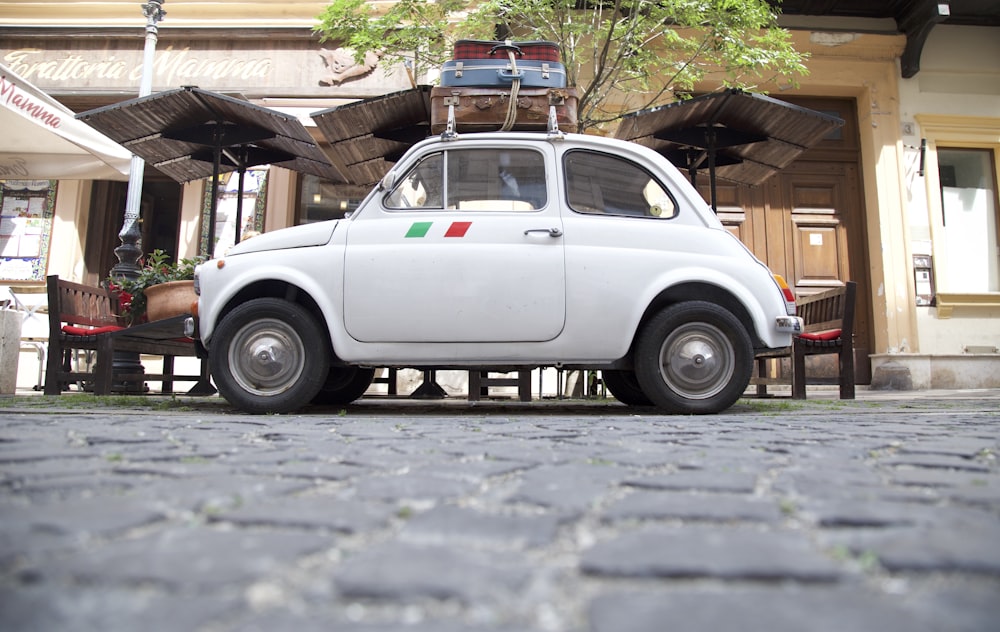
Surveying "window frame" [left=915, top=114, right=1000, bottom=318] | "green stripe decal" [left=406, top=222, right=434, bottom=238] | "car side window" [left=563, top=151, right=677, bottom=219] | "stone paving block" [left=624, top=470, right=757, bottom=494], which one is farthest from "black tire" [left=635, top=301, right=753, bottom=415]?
"window frame" [left=915, top=114, right=1000, bottom=318]

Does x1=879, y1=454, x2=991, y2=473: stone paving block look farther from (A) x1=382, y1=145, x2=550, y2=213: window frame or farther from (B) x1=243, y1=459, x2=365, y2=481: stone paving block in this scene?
(A) x1=382, y1=145, x2=550, y2=213: window frame

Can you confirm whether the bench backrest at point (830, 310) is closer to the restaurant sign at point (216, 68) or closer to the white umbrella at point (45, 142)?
the restaurant sign at point (216, 68)

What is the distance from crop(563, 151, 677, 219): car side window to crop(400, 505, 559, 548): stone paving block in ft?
10.0

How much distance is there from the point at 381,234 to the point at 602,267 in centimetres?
131

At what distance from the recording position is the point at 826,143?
31.8ft

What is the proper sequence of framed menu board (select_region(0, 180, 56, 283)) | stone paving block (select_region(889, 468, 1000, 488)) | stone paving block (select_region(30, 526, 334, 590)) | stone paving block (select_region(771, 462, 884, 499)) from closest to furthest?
stone paving block (select_region(30, 526, 334, 590))
stone paving block (select_region(771, 462, 884, 499))
stone paving block (select_region(889, 468, 1000, 488))
framed menu board (select_region(0, 180, 56, 283))

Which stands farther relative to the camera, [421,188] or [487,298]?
[421,188]

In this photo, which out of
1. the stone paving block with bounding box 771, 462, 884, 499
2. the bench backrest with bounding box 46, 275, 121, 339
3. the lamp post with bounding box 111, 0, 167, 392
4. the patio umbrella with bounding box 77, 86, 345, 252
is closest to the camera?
the stone paving block with bounding box 771, 462, 884, 499

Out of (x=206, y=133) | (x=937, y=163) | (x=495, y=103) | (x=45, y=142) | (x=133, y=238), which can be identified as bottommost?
(x=133, y=238)

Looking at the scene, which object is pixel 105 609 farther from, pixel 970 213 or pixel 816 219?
pixel 970 213

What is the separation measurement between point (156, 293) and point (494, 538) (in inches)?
190

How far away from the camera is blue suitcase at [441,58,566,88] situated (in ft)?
15.2

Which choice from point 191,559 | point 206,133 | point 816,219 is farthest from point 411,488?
point 816,219

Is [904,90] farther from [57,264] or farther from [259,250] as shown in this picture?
[57,264]
